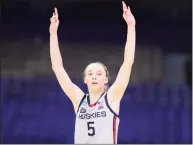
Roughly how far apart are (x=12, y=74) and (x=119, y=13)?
1.23m

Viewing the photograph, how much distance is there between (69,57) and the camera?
4.62 m

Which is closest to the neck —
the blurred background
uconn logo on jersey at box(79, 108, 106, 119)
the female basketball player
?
the female basketball player

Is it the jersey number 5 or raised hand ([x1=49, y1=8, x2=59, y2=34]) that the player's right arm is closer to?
raised hand ([x1=49, y1=8, x2=59, y2=34])

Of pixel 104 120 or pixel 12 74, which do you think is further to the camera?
pixel 12 74

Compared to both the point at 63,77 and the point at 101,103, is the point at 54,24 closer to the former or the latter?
the point at 63,77

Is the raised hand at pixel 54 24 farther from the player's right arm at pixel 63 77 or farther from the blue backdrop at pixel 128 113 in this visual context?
the blue backdrop at pixel 128 113

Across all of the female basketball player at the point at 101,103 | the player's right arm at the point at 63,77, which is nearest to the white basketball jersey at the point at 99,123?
the female basketball player at the point at 101,103

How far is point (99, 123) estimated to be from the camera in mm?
3857

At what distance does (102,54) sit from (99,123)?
3.00 ft

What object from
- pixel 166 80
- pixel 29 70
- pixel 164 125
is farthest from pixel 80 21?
pixel 164 125

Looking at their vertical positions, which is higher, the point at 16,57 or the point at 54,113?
the point at 16,57

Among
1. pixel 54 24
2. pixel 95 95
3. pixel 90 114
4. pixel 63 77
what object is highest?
pixel 54 24

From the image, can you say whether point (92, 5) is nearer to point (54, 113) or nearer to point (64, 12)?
point (64, 12)

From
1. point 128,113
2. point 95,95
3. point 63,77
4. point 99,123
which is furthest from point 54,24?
point 128,113
